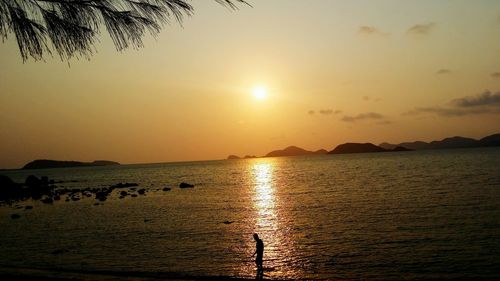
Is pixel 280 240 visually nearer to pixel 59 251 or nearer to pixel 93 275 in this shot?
pixel 93 275

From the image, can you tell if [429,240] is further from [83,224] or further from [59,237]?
[83,224]

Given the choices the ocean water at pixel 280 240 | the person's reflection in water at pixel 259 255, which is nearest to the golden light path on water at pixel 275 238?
the ocean water at pixel 280 240

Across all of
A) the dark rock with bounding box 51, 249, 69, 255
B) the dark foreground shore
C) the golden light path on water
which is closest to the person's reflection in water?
the golden light path on water

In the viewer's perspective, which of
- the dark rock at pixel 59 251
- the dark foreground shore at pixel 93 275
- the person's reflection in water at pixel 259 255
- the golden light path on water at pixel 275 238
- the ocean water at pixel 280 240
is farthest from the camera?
the dark rock at pixel 59 251

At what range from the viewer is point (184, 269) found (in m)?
19.8

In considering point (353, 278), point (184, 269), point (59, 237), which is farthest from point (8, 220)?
point (353, 278)

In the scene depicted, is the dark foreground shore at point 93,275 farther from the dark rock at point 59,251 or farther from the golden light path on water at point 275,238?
the dark rock at point 59,251

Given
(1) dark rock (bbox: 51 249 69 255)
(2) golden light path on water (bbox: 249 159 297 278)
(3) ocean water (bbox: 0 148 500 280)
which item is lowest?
(2) golden light path on water (bbox: 249 159 297 278)

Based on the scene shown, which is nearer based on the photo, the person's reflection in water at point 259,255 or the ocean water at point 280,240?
the person's reflection in water at point 259,255

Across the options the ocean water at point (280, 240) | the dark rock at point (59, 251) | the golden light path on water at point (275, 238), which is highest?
the dark rock at point (59, 251)

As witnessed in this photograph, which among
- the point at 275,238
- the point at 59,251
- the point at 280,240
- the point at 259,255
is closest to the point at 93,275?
the point at 259,255

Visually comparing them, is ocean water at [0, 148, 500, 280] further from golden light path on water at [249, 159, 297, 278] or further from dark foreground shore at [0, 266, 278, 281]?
dark foreground shore at [0, 266, 278, 281]

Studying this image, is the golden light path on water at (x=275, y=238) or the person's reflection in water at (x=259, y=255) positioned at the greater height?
the person's reflection in water at (x=259, y=255)

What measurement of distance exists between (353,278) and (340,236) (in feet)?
30.5
